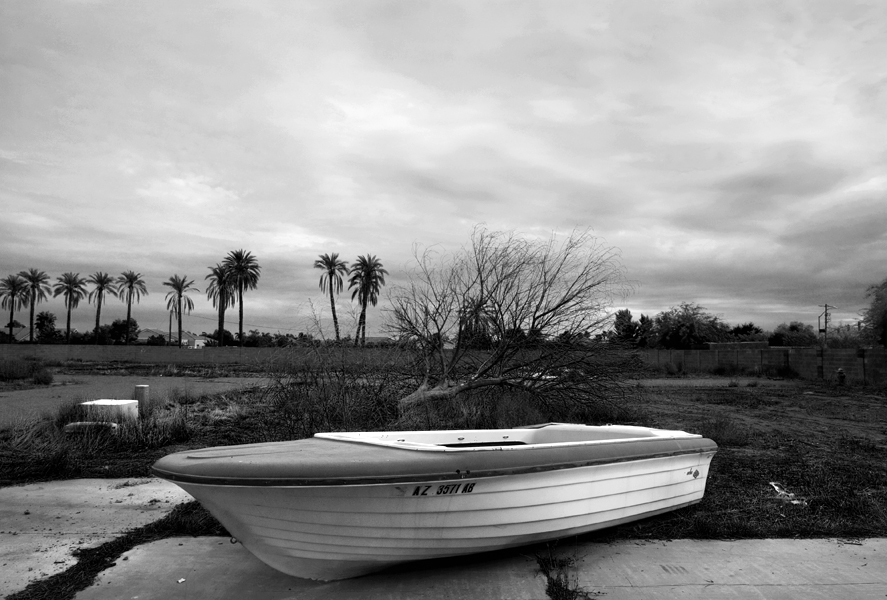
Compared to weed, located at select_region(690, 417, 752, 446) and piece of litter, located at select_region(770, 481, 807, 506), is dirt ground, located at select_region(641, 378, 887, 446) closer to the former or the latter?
weed, located at select_region(690, 417, 752, 446)

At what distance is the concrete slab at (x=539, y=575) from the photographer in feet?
15.1

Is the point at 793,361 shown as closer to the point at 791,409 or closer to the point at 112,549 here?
the point at 791,409

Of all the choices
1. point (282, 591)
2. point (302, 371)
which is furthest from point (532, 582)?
point (302, 371)

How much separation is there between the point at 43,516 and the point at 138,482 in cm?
138

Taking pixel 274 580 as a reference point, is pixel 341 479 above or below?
above

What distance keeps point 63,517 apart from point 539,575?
14.3 ft

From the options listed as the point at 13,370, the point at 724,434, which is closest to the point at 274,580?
the point at 724,434

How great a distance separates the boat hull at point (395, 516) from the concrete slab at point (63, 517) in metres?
1.58

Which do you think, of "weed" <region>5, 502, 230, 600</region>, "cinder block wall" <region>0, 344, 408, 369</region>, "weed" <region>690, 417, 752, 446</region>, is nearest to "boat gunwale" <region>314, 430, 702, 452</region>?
"weed" <region>5, 502, 230, 600</region>

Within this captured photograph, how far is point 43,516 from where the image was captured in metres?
6.16

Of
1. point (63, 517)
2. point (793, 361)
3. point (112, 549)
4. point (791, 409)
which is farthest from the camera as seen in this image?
point (793, 361)

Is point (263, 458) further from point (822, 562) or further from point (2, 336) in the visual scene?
point (2, 336)

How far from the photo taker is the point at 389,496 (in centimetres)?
450

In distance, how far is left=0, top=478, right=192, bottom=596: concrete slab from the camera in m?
5.00
